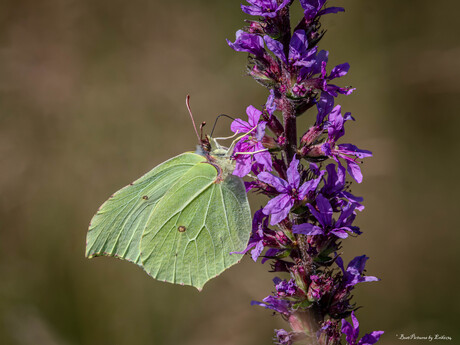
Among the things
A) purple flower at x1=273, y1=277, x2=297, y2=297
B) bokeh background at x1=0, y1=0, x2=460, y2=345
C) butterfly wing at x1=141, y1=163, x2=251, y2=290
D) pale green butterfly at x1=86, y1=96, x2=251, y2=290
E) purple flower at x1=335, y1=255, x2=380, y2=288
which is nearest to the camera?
purple flower at x1=273, y1=277, x2=297, y2=297

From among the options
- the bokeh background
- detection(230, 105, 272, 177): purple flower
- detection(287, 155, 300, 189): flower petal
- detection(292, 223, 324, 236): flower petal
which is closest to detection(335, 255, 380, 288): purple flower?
detection(292, 223, 324, 236): flower petal

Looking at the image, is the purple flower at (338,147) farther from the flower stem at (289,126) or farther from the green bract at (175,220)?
the green bract at (175,220)

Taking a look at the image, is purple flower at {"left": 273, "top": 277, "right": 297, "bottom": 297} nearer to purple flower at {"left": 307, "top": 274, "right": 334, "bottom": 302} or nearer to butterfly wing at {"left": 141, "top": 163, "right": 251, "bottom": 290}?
purple flower at {"left": 307, "top": 274, "right": 334, "bottom": 302}

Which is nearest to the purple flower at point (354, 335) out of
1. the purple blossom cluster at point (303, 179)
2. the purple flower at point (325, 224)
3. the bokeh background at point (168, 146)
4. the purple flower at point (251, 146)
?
the purple blossom cluster at point (303, 179)

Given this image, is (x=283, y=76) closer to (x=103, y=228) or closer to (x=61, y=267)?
(x=103, y=228)

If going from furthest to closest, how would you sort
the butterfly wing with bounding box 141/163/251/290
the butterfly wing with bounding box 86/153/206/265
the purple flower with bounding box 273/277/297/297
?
1. the butterfly wing with bounding box 86/153/206/265
2. the butterfly wing with bounding box 141/163/251/290
3. the purple flower with bounding box 273/277/297/297

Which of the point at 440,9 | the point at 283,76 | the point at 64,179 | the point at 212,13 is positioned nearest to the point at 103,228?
the point at 283,76

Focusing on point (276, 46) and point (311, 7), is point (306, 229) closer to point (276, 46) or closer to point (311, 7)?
point (276, 46)
